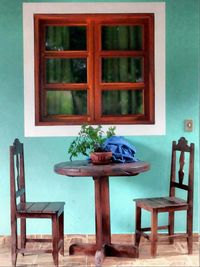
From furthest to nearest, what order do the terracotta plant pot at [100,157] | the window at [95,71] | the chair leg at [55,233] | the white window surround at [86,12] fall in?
1. the window at [95,71]
2. the white window surround at [86,12]
3. the terracotta plant pot at [100,157]
4. the chair leg at [55,233]

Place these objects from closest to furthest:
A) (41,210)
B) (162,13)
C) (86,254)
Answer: (41,210) < (86,254) < (162,13)

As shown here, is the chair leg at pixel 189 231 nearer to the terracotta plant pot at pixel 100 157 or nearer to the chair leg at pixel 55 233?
the terracotta plant pot at pixel 100 157

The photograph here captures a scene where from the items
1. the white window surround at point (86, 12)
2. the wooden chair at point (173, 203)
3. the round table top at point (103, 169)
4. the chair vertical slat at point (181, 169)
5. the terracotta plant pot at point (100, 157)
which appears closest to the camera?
the round table top at point (103, 169)

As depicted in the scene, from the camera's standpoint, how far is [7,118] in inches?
179

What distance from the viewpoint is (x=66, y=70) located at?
4668 millimetres

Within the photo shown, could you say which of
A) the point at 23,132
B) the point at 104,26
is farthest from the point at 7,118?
the point at 104,26

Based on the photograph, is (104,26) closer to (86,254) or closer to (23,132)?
(23,132)

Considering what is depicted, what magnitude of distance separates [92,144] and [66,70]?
3.05 ft

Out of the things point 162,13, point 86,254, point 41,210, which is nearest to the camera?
point 41,210

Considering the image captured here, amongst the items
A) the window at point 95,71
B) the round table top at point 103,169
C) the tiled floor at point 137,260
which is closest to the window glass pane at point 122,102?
the window at point 95,71

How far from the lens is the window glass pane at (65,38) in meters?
4.64

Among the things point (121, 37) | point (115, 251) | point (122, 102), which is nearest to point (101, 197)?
point (115, 251)

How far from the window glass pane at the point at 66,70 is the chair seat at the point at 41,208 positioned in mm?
1262

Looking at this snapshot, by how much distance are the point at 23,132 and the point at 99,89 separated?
832mm
